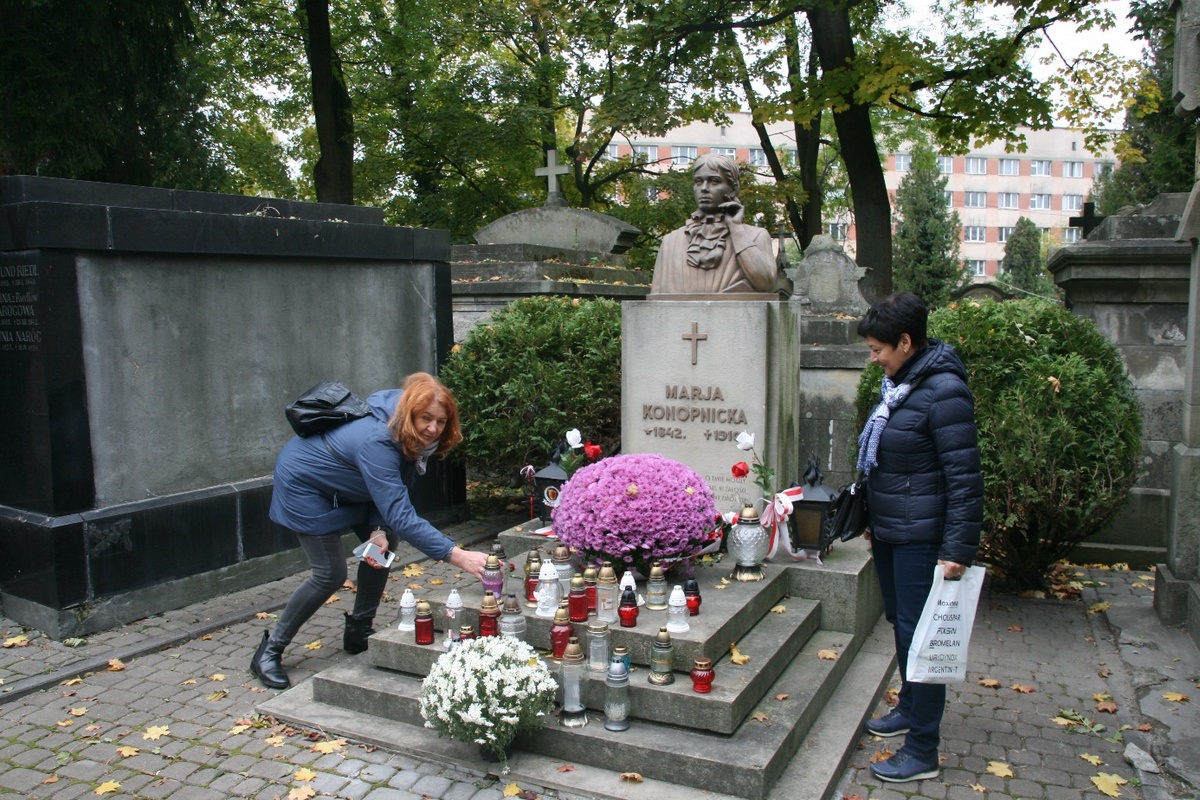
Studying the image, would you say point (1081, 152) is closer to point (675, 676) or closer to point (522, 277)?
point (522, 277)

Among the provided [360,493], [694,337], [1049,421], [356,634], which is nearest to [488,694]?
[360,493]

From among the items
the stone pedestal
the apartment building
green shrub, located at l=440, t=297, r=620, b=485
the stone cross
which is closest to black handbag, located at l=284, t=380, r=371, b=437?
the stone pedestal

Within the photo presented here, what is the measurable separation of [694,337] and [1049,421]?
95.5 inches

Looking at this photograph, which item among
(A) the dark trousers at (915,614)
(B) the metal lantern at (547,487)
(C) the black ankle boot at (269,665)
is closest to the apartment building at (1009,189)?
(B) the metal lantern at (547,487)

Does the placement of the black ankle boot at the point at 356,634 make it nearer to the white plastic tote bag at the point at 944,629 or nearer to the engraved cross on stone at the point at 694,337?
the engraved cross on stone at the point at 694,337

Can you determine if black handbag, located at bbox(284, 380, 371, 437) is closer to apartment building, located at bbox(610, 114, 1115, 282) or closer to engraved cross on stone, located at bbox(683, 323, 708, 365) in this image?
engraved cross on stone, located at bbox(683, 323, 708, 365)

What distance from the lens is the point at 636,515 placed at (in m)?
5.04

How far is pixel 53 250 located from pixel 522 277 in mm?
5943

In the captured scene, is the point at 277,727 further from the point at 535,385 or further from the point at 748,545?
the point at 535,385

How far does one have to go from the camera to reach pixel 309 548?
5.07 meters

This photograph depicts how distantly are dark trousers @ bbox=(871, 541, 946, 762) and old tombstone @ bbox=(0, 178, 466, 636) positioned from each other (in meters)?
4.80

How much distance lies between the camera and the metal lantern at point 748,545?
543 cm

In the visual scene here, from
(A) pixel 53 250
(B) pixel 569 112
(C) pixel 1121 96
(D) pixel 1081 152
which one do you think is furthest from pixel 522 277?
(D) pixel 1081 152

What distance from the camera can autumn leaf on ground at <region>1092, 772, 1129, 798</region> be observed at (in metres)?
4.05
